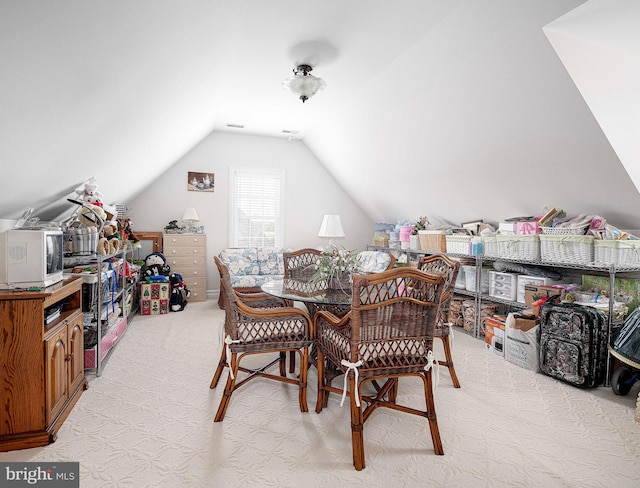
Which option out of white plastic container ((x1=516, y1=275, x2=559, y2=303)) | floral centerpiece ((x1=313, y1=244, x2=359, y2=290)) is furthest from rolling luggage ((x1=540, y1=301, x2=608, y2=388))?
floral centerpiece ((x1=313, y1=244, x2=359, y2=290))

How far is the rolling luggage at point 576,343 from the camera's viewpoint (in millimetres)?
2777

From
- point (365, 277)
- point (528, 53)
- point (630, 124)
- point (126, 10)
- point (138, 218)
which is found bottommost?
point (365, 277)

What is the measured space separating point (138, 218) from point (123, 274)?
206 centimetres

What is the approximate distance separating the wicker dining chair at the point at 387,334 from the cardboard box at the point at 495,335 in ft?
6.00

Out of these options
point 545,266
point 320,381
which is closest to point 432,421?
point 320,381

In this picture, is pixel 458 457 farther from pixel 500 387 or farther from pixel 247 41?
pixel 247 41

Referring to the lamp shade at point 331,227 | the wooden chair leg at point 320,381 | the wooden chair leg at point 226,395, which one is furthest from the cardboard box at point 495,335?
the lamp shade at point 331,227

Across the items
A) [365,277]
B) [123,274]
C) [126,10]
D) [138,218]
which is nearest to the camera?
[126,10]

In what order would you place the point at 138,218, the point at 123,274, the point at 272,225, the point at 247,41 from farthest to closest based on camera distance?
1. the point at 272,225
2. the point at 138,218
3. the point at 123,274
4. the point at 247,41

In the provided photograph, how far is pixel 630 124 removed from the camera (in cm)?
262

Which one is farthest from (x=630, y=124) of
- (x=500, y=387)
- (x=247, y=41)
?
(x=247, y=41)

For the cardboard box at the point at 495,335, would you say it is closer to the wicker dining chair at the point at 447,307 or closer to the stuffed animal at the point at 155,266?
the wicker dining chair at the point at 447,307

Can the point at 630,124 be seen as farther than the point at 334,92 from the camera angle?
No

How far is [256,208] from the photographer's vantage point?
21.5 feet
